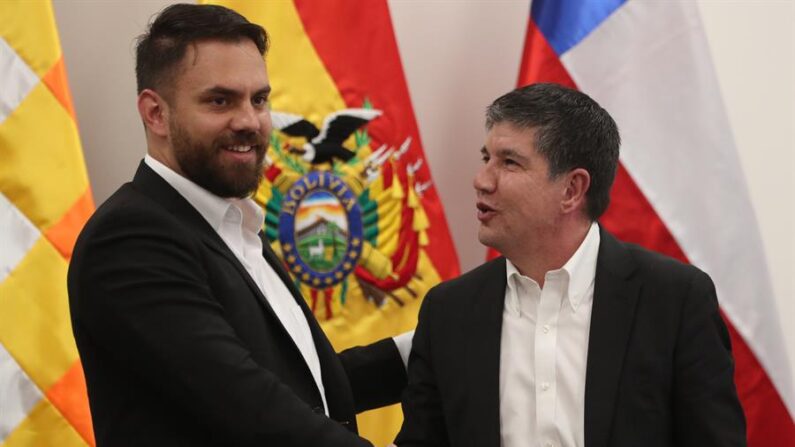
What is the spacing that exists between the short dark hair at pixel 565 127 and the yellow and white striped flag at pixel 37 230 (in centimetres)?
124

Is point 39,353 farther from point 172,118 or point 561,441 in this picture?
point 561,441

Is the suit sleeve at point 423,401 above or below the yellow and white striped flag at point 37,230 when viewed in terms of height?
below

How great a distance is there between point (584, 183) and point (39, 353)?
1.52 meters

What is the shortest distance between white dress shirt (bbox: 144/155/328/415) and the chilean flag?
1.36 meters

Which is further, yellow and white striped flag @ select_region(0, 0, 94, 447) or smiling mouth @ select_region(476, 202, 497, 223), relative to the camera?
yellow and white striped flag @ select_region(0, 0, 94, 447)

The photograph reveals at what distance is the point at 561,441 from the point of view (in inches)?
87.7

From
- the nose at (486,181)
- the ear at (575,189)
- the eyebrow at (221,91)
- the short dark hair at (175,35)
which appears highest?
the short dark hair at (175,35)

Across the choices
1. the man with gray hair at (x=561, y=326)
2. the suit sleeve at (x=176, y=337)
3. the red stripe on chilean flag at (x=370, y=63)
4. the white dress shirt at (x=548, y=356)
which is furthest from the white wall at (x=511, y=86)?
the suit sleeve at (x=176, y=337)

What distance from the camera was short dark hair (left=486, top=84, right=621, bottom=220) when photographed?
2.38 metres

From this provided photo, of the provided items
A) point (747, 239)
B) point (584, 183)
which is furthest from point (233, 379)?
point (747, 239)

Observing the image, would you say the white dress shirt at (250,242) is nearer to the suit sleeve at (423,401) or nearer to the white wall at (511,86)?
the suit sleeve at (423,401)

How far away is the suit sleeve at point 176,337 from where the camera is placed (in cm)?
192

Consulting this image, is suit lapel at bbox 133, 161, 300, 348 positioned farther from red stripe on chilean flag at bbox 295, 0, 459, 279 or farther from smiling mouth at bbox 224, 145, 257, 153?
red stripe on chilean flag at bbox 295, 0, 459, 279

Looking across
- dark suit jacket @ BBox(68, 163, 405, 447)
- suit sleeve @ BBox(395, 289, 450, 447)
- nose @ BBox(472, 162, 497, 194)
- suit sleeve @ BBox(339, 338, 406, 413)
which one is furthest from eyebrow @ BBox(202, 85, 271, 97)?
suit sleeve @ BBox(339, 338, 406, 413)
